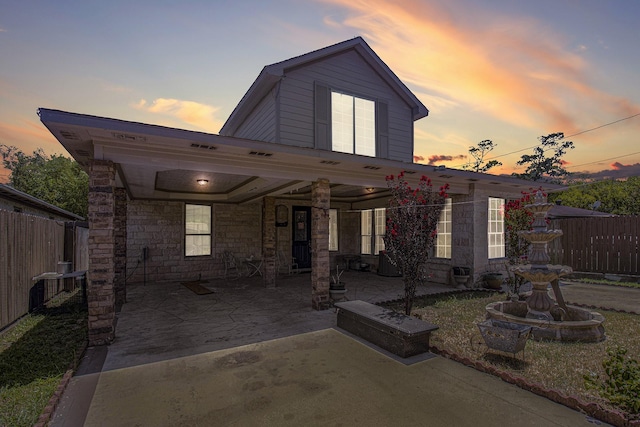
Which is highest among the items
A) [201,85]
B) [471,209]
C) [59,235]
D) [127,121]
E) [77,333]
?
[201,85]

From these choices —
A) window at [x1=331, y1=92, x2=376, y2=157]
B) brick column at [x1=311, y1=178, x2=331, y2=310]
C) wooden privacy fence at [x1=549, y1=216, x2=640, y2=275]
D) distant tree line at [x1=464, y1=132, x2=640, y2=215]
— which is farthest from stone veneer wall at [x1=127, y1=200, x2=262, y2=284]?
distant tree line at [x1=464, y1=132, x2=640, y2=215]

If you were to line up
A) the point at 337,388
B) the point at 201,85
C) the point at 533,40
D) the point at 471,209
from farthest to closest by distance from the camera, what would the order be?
the point at 471,209
the point at 201,85
the point at 533,40
the point at 337,388

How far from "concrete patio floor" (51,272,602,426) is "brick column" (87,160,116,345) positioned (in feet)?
1.25

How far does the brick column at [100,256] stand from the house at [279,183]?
0.05 feet

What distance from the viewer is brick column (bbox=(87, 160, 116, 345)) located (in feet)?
16.0

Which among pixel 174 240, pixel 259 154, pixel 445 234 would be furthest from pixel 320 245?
pixel 174 240

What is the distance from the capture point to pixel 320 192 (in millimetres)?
7090

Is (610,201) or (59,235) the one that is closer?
(59,235)

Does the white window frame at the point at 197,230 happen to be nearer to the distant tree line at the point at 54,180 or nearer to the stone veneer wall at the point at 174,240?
the stone veneer wall at the point at 174,240

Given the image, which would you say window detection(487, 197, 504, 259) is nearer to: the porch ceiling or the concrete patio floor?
the porch ceiling

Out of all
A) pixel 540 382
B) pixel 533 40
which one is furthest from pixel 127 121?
pixel 533 40

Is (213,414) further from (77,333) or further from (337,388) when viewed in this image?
(77,333)

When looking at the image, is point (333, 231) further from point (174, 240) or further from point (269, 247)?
point (174, 240)

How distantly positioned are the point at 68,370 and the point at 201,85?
23.9 ft
